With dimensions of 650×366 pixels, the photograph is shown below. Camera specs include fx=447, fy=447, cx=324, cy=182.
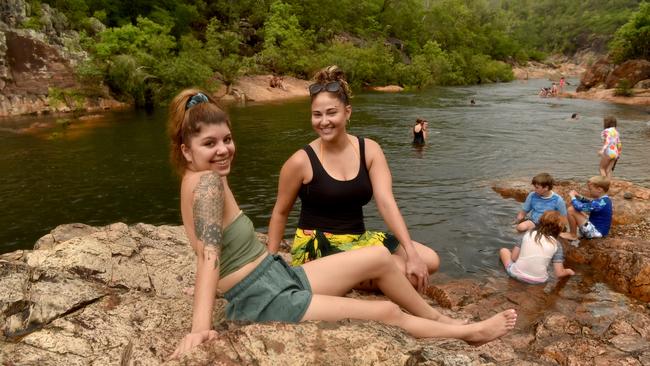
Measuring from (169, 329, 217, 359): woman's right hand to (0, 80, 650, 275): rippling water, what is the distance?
5.52 metres

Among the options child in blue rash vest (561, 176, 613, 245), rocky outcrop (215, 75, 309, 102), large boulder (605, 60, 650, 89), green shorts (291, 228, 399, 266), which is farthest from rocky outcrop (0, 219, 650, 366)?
large boulder (605, 60, 650, 89)

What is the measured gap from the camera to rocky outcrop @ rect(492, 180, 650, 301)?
6.30 meters

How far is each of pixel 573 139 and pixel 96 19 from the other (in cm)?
3380

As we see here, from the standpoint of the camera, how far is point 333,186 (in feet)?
13.0

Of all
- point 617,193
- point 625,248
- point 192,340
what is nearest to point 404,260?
point 192,340

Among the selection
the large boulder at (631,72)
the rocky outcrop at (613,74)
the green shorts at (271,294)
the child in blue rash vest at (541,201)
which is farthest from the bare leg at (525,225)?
the large boulder at (631,72)

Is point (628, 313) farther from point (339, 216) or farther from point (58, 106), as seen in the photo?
point (58, 106)

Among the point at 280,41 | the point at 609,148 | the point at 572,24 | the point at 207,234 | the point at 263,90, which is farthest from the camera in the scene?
the point at 572,24

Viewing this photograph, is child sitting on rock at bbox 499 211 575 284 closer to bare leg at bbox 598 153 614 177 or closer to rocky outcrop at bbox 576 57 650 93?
bare leg at bbox 598 153 614 177

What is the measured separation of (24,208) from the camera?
10.6m

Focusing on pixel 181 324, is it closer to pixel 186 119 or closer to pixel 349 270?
pixel 349 270

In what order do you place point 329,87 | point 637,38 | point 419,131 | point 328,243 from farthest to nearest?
point 637,38 < point 419,131 < point 328,243 < point 329,87

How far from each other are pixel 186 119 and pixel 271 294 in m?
1.26

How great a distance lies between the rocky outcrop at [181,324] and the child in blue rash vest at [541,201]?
170 centimetres
